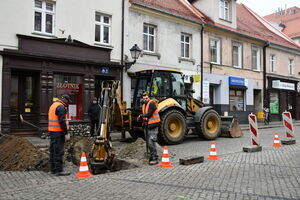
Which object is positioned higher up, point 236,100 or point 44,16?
point 44,16

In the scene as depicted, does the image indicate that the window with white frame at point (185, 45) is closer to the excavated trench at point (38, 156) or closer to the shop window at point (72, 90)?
the shop window at point (72, 90)

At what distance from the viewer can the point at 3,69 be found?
11.6 metres

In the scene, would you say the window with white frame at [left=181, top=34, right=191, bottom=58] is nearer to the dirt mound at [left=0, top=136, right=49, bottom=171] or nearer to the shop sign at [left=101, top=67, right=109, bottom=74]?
the shop sign at [left=101, top=67, right=109, bottom=74]

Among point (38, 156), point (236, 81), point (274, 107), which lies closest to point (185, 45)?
point (236, 81)

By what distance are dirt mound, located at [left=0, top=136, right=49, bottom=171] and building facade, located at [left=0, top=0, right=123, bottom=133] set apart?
4.44 m

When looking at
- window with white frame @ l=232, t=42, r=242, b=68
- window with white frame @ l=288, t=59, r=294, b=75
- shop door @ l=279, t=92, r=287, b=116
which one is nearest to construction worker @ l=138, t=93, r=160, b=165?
window with white frame @ l=232, t=42, r=242, b=68

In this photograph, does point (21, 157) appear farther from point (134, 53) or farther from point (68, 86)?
point (134, 53)

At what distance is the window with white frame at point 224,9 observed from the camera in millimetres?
21506

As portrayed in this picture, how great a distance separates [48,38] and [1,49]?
75.6 inches

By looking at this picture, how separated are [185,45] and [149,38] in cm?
295

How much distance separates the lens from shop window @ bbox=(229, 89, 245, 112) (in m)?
21.5

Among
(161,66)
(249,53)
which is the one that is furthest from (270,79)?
(161,66)

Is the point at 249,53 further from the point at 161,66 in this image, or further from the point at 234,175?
the point at 234,175

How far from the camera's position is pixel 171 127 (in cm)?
1088
